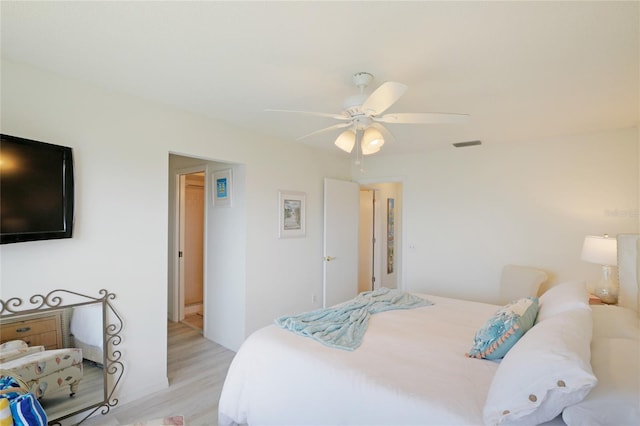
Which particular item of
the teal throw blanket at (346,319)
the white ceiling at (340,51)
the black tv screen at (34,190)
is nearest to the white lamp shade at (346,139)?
the white ceiling at (340,51)

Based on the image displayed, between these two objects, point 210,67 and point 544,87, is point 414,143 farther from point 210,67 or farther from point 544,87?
point 210,67

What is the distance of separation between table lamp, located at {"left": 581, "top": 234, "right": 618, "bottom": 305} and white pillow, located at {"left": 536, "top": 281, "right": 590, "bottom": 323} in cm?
77

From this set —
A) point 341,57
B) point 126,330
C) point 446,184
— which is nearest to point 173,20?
point 341,57

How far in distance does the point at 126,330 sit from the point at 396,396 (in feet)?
7.06

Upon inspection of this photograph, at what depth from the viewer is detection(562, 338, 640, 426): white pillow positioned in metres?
1.02

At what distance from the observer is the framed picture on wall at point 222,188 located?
3498 mm

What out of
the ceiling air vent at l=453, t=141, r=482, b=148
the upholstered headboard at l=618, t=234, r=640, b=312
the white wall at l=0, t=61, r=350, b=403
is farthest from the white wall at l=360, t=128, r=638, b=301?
the white wall at l=0, t=61, r=350, b=403

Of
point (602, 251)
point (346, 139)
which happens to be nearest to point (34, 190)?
point (346, 139)

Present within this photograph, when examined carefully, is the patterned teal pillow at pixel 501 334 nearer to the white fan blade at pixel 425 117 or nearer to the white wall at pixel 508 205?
the white fan blade at pixel 425 117

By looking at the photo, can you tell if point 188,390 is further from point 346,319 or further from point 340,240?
point 340,240

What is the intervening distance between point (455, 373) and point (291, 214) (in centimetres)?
262

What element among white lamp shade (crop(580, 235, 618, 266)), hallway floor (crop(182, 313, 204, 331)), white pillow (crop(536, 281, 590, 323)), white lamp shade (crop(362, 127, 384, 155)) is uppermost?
white lamp shade (crop(362, 127, 384, 155))

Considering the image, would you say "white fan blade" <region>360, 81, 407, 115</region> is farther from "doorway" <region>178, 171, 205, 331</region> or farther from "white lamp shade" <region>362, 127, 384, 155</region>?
"doorway" <region>178, 171, 205, 331</region>

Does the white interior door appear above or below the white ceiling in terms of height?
below
